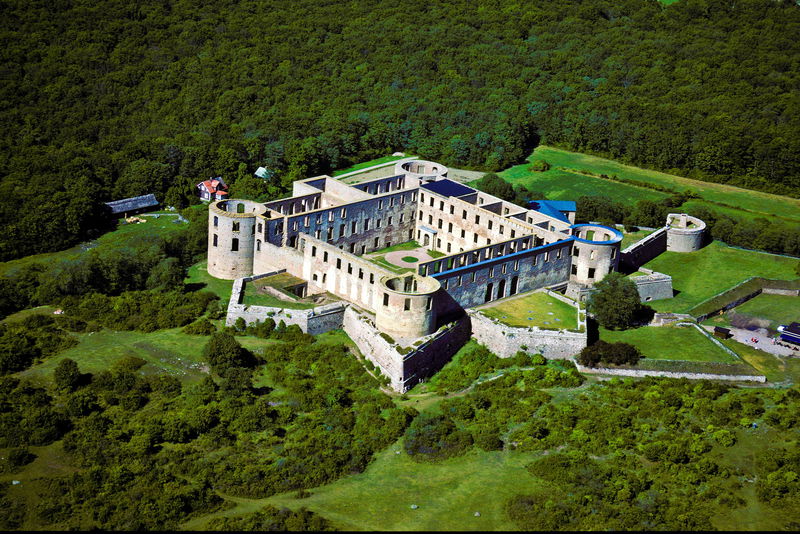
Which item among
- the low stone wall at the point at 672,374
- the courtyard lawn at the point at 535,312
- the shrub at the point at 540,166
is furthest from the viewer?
the shrub at the point at 540,166

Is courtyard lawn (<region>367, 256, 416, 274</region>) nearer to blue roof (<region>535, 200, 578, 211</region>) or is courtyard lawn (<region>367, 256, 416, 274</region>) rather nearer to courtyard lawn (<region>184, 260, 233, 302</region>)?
courtyard lawn (<region>184, 260, 233, 302</region>)

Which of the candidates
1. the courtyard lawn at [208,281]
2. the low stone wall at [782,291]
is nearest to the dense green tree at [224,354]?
the courtyard lawn at [208,281]

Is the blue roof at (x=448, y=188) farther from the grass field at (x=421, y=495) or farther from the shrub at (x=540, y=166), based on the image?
the grass field at (x=421, y=495)

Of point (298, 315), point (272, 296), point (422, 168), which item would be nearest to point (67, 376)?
point (298, 315)

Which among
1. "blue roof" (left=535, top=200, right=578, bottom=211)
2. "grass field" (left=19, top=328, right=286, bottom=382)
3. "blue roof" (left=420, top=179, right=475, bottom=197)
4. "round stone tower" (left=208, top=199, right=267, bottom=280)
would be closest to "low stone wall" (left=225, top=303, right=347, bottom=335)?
"grass field" (left=19, top=328, right=286, bottom=382)

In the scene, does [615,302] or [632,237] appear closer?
[615,302]

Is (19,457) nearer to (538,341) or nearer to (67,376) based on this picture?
(67,376)
